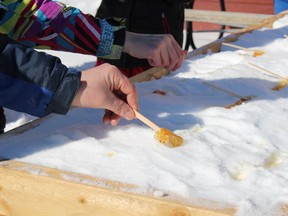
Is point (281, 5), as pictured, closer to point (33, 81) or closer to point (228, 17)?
point (228, 17)

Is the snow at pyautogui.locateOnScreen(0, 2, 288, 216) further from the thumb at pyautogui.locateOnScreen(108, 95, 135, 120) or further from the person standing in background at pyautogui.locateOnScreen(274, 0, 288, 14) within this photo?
the person standing in background at pyautogui.locateOnScreen(274, 0, 288, 14)

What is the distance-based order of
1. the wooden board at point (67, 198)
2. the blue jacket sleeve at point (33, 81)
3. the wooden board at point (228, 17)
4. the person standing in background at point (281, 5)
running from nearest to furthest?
the wooden board at point (67, 198) → the blue jacket sleeve at point (33, 81) → the wooden board at point (228, 17) → the person standing in background at point (281, 5)

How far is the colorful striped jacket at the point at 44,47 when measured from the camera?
128cm

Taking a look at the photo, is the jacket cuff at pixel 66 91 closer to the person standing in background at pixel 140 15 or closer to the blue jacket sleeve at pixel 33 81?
the blue jacket sleeve at pixel 33 81

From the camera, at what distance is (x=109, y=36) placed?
5.42 ft

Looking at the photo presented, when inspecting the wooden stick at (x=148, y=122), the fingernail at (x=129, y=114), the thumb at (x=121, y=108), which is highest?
the thumb at (x=121, y=108)

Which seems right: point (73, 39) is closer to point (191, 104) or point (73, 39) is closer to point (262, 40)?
point (191, 104)

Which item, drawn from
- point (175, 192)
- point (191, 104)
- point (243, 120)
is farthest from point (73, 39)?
point (175, 192)

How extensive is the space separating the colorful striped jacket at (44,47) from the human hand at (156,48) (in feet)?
0.11

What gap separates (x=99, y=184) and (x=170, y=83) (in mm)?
848

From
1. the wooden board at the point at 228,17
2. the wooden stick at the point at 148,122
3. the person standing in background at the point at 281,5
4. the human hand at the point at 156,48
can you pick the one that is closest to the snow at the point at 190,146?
the wooden stick at the point at 148,122

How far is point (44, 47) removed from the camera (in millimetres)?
1722

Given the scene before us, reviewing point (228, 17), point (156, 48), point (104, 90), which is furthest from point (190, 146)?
point (228, 17)

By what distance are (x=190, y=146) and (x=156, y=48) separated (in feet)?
1.25
